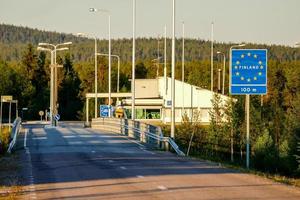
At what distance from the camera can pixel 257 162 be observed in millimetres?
61906

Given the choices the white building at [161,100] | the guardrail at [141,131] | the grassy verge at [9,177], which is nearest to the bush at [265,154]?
the guardrail at [141,131]

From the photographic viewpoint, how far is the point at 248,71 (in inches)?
1158

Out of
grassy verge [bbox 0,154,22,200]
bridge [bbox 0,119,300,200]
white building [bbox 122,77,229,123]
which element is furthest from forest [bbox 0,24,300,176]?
grassy verge [bbox 0,154,22,200]

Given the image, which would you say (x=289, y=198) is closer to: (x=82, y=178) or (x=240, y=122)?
(x=82, y=178)

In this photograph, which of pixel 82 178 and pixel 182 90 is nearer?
pixel 82 178

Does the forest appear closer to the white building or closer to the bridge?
the white building

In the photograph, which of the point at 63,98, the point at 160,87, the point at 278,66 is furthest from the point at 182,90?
the point at 278,66

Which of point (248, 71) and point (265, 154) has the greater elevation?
point (248, 71)

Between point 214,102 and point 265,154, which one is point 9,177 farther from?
point 214,102

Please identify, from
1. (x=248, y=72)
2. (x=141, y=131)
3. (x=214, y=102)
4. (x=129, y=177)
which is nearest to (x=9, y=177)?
(x=129, y=177)

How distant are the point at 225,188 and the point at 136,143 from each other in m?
23.9

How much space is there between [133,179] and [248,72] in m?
10.1

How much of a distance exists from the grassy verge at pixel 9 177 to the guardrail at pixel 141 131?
7.45 metres

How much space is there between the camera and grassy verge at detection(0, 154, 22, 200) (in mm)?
17645
